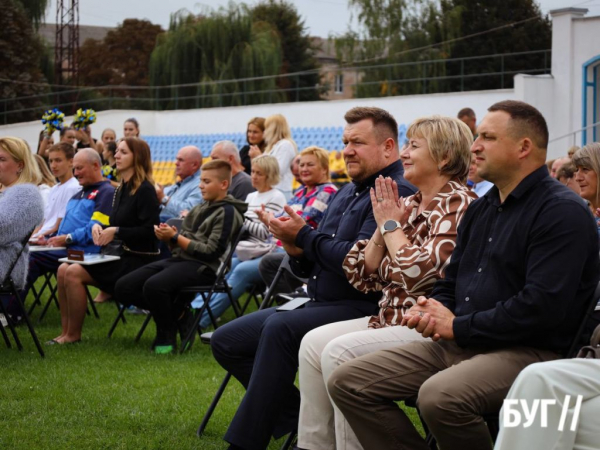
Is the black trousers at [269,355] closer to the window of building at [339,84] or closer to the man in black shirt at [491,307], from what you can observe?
the man in black shirt at [491,307]

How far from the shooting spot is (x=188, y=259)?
7188mm

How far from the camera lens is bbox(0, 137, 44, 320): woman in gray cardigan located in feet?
22.1

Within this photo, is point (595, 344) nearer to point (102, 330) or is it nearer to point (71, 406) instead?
point (71, 406)

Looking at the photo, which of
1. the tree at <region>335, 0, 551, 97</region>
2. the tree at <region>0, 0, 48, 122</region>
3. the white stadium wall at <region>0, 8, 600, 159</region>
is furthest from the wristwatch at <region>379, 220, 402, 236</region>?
the tree at <region>0, 0, 48, 122</region>

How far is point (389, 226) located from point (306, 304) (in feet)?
2.78

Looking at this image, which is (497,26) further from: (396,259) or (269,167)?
(396,259)

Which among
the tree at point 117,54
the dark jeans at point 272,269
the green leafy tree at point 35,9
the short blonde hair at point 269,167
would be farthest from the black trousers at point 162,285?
the tree at point 117,54

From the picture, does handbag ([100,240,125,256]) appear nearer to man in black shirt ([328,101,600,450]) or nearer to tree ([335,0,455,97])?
man in black shirt ([328,101,600,450])

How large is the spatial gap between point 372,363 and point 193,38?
38740mm

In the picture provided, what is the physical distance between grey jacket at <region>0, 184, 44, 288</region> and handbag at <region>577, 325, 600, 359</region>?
4.66m

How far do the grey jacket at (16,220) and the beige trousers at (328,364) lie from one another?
11.1ft

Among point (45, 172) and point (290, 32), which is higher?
point (290, 32)

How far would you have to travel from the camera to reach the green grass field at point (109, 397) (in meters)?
4.84

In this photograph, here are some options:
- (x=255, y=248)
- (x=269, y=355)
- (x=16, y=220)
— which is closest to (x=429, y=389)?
(x=269, y=355)
